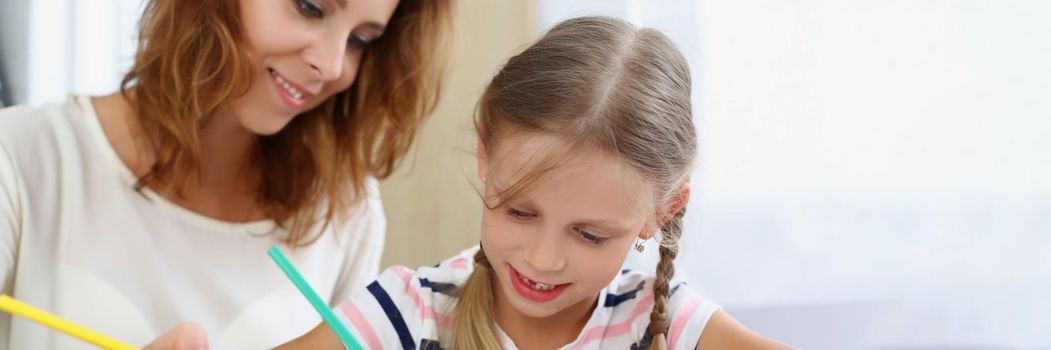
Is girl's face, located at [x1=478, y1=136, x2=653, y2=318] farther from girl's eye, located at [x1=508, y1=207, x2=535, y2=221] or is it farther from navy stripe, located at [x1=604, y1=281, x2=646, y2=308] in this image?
navy stripe, located at [x1=604, y1=281, x2=646, y2=308]

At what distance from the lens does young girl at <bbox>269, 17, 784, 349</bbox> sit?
78 cm

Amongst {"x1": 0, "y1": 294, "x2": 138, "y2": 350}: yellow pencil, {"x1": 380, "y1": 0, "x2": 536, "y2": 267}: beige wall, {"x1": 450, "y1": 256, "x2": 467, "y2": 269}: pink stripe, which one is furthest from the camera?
{"x1": 380, "y1": 0, "x2": 536, "y2": 267}: beige wall

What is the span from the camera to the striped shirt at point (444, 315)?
2.94 feet

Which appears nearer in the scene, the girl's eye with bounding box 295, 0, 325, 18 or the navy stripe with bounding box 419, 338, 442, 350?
the navy stripe with bounding box 419, 338, 442, 350

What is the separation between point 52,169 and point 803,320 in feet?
2.77

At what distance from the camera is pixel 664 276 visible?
0.90 m

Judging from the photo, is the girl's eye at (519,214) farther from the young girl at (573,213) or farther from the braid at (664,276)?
the braid at (664,276)

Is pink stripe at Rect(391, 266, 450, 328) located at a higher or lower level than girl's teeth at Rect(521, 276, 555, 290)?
lower

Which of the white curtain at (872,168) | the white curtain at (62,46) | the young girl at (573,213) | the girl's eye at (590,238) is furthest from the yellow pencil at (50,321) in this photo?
the white curtain at (62,46)

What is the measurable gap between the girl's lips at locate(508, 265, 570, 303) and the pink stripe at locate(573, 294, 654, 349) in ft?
0.34

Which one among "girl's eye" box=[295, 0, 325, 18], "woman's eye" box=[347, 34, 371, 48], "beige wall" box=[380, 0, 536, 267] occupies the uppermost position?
"girl's eye" box=[295, 0, 325, 18]

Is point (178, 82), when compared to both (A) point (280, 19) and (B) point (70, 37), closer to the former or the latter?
(A) point (280, 19)

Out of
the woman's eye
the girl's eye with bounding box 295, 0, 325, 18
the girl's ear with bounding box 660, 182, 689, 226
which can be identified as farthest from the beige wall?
the girl's ear with bounding box 660, 182, 689, 226

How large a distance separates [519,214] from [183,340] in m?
0.28
